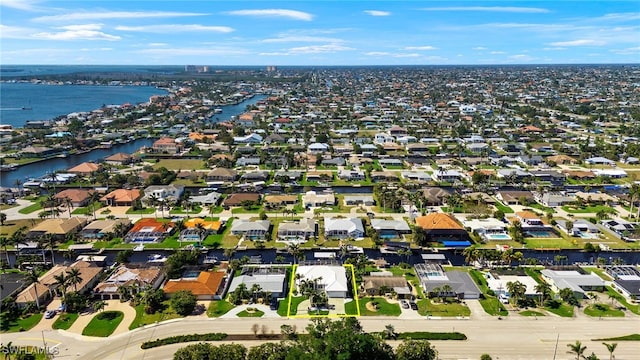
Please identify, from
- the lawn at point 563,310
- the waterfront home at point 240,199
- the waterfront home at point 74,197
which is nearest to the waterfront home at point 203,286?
the waterfront home at point 240,199

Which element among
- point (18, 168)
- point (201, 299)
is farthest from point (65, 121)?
point (201, 299)

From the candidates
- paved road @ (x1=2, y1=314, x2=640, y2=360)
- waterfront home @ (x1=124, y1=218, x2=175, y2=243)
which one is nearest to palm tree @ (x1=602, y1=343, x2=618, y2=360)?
paved road @ (x1=2, y1=314, x2=640, y2=360)

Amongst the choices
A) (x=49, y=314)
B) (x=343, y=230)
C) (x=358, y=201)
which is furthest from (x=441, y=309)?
(x=49, y=314)

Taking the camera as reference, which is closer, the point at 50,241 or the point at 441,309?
the point at 441,309

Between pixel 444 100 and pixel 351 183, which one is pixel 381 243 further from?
pixel 444 100

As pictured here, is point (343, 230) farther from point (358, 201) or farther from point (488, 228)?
point (488, 228)

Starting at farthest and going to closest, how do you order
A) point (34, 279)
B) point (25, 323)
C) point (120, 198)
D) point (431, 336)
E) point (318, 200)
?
point (318, 200), point (120, 198), point (34, 279), point (25, 323), point (431, 336)
